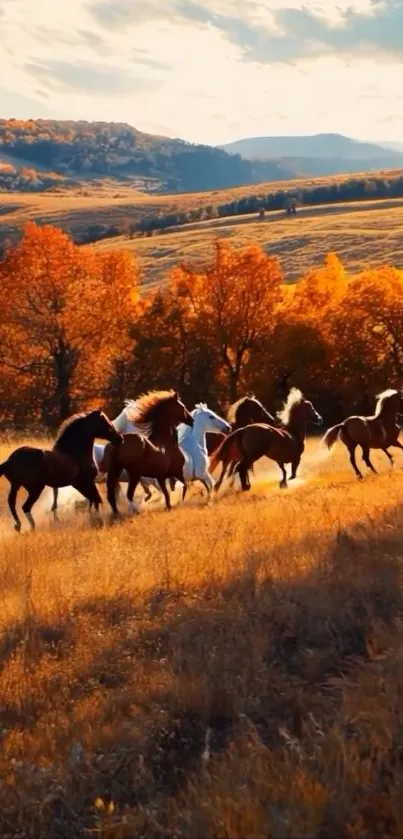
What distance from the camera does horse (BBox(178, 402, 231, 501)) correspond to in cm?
1688

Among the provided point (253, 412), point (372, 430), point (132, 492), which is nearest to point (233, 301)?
point (253, 412)

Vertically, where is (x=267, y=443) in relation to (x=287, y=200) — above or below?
below

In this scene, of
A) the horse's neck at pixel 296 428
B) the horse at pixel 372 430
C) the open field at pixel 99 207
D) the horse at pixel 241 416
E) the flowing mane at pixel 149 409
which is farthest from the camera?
the open field at pixel 99 207

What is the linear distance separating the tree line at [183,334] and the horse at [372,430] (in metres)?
23.4

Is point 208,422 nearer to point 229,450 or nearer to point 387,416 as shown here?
point 229,450

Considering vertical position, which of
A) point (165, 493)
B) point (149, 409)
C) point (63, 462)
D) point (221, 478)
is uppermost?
point (149, 409)

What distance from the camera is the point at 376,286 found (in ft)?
148

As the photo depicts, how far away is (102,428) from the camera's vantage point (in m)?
14.1

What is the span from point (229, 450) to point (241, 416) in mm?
1958

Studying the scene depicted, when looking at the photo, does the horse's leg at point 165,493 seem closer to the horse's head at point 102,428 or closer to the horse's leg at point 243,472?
the horse's head at point 102,428

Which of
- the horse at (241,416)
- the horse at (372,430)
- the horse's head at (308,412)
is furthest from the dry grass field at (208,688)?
the horse at (241,416)

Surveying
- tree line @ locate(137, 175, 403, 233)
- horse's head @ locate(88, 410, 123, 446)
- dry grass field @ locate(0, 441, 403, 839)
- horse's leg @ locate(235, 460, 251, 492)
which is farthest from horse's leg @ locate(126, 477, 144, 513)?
tree line @ locate(137, 175, 403, 233)

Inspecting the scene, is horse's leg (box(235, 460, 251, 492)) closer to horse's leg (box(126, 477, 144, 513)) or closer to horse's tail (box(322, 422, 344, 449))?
horse's tail (box(322, 422, 344, 449))

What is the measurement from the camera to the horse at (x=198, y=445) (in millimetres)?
16875
